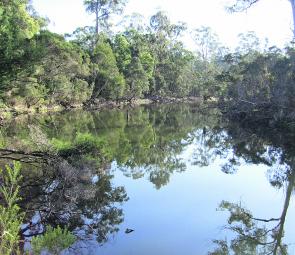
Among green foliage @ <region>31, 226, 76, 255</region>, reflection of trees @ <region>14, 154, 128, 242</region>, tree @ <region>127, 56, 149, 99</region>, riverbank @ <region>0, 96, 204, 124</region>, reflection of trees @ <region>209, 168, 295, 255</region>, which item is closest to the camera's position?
green foliage @ <region>31, 226, 76, 255</region>

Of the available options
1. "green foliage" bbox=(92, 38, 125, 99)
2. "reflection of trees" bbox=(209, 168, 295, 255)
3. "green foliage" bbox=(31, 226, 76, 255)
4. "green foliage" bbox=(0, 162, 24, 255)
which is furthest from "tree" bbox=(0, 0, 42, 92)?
"green foliage" bbox=(92, 38, 125, 99)

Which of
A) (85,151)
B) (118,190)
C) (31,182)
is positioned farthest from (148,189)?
(31,182)

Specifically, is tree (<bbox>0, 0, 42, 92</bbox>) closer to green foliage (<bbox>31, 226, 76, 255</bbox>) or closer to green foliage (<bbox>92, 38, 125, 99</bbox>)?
green foliage (<bbox>31, 226, 76, 255</bbox>)

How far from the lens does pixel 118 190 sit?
41.6ft

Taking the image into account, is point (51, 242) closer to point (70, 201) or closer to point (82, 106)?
point (70, 201)

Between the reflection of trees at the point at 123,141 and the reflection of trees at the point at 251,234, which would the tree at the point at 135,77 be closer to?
the reflection of trees at the point at 123,141

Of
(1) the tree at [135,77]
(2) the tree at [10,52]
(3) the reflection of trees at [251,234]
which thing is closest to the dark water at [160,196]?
(3) the reflection of trees at [251,234]

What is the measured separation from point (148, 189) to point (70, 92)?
95.8 ft

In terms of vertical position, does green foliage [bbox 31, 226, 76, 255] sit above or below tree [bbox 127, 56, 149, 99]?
below

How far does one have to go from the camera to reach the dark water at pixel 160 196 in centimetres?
883

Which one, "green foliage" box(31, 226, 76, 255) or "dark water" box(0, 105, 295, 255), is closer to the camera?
"green foliage" box(31, 226, 76, 255)

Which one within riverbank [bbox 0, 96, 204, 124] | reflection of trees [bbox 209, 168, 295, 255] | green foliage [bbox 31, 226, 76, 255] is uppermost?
riverbank [bbox 0, 96, 204, 124]

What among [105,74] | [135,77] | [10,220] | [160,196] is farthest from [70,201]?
[135,77]

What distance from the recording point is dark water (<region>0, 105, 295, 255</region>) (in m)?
8.83
